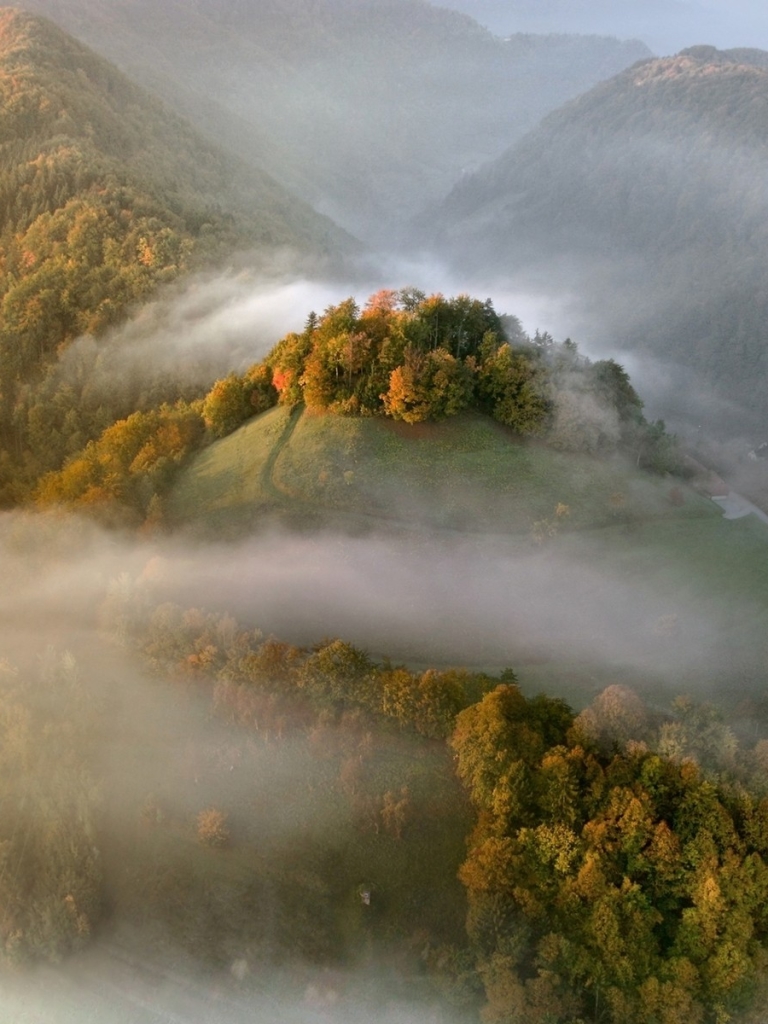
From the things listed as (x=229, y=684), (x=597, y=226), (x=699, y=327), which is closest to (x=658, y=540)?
(x=229, y=684)

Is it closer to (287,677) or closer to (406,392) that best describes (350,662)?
(287,677)

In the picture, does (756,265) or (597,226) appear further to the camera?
(597,226)

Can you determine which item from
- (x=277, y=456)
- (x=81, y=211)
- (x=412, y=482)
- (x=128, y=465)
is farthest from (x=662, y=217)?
(x=128, y=465)

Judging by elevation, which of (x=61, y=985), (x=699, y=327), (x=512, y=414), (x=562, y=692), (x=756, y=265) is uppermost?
(x=756, y=265)

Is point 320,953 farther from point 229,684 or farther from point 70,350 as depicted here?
point 70,350

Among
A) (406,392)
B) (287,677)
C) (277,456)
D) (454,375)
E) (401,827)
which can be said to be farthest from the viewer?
(277,456)

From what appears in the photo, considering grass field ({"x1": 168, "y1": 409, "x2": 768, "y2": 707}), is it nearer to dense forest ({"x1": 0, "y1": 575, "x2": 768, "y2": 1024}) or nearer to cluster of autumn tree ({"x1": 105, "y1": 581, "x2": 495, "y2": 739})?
cluster of autumn tree ({"x1": 105, "y1": 581, "x2": 495, "y2": 739})
